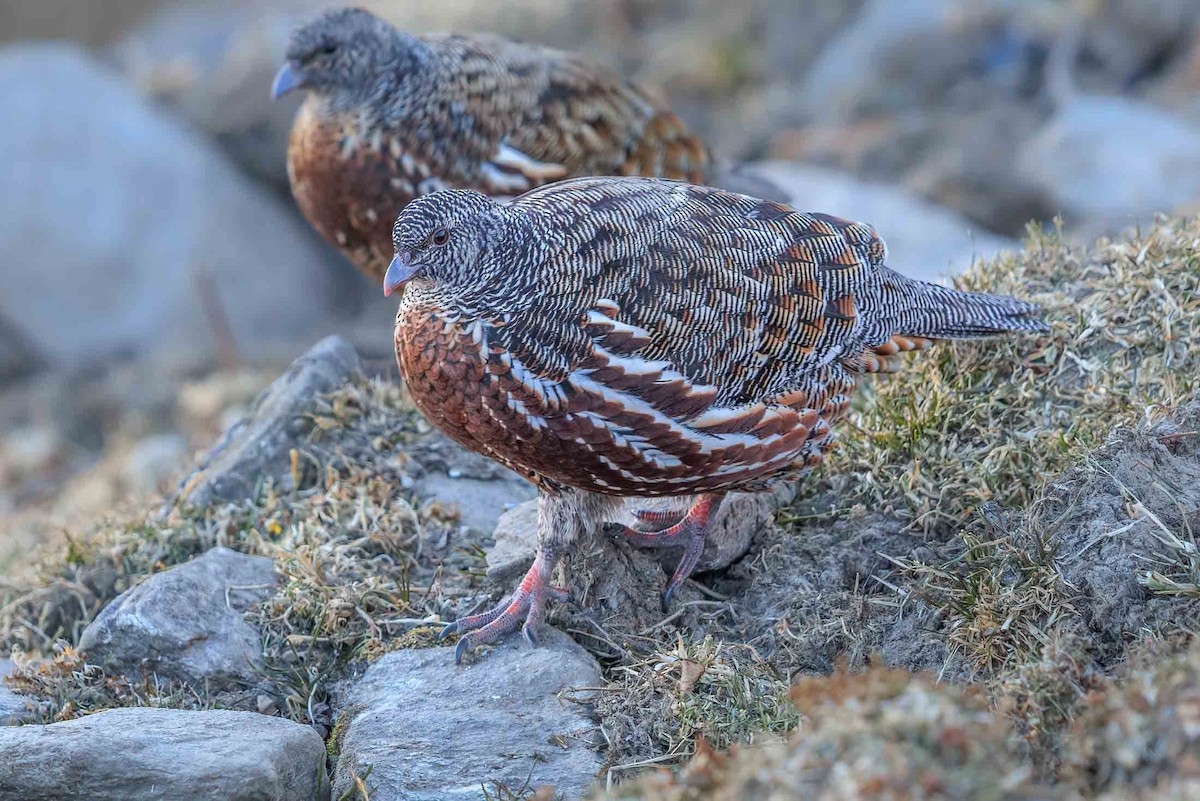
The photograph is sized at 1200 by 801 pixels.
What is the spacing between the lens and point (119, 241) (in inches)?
432

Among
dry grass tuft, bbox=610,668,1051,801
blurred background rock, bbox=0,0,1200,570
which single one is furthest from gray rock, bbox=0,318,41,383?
dry grass tuft, bbox=610,668,1051,801

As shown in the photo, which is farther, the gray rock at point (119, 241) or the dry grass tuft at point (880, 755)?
the gray rock at point (119, 241)

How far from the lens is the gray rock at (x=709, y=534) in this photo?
4570 mm

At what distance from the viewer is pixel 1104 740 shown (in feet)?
8.84

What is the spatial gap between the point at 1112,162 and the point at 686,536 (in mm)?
6314

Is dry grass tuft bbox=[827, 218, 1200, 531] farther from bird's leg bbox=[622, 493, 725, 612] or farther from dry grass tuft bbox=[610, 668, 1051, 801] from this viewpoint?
dry grass tuft bbox=[610, 668, 1051, 801]

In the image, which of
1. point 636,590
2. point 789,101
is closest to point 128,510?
point 636,590

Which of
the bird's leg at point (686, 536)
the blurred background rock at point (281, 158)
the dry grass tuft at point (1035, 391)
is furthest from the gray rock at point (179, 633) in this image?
the blurred background rock at point (281, 158)

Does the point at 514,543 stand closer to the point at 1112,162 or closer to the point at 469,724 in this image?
the point at 469,724

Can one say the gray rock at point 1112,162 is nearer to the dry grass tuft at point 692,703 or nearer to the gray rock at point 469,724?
the dry grass tuft at point 692,703

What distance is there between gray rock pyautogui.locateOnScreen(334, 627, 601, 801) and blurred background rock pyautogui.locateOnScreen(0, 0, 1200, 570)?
18.5 feet

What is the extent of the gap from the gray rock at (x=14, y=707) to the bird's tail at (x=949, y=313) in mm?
3241

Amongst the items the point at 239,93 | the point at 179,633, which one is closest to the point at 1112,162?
the point at 239,93

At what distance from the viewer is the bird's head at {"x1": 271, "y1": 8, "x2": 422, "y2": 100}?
600cm
